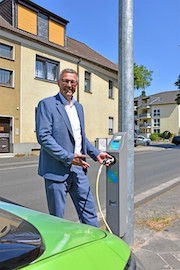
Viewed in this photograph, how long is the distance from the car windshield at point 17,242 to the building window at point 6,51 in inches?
611

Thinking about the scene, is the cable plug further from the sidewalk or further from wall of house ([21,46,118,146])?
wall of house ([21,46,118,146])

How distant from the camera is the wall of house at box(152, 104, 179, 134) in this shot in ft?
205

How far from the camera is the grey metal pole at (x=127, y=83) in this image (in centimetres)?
294

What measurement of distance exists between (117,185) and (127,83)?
123 centimetres

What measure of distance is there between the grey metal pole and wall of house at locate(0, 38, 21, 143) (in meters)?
13.4

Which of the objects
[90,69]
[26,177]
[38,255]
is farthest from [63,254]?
[90,69]

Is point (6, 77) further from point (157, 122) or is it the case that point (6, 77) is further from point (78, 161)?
point (157, 122)

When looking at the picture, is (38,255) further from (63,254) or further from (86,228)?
(86,228)

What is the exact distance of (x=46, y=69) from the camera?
709 inches

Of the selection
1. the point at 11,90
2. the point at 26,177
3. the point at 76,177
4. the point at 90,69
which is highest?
the point at 90,69

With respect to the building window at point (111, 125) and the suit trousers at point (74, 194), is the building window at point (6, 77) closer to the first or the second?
the building window at point (111, 125)

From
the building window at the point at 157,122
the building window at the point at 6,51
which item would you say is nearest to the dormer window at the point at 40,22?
the building window at the point at 6,51

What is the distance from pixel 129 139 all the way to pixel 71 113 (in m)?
0.82

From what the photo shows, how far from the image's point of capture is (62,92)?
8.27 feet
